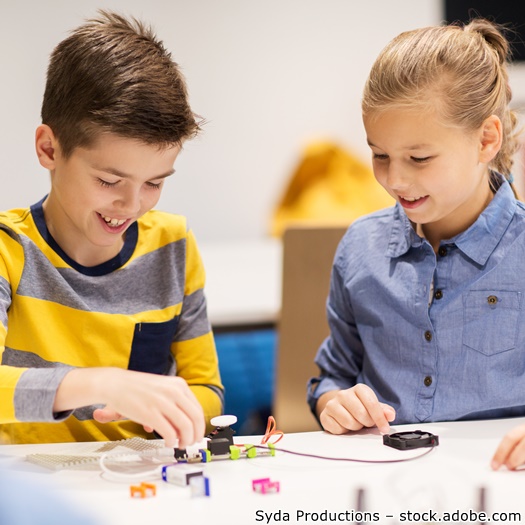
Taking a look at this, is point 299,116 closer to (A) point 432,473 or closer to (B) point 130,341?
(B) point 130,341

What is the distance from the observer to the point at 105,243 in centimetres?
111

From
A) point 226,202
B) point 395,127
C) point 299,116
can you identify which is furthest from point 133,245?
point 299,116

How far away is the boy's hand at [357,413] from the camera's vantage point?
1.02m

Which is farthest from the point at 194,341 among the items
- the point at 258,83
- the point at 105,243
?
the point at 258,83

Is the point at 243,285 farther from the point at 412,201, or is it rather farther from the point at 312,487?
the point at 312,487

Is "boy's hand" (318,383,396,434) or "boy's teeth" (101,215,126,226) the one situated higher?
"boy's teeth" (101,215,126,226)

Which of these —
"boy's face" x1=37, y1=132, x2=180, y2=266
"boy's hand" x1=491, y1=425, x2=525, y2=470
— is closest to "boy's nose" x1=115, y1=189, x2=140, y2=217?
"boy's face" x1=37, y1=132, x2=180, y2=266

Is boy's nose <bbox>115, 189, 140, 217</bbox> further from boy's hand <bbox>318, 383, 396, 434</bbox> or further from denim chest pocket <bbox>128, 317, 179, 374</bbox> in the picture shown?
boy's hand <bbox>318, 383, 396, 434</bbox>

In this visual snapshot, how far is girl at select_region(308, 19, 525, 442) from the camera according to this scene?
108 cm

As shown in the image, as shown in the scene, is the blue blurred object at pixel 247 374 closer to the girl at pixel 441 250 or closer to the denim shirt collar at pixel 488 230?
the girl at pixel 441 250

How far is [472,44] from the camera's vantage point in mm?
1118

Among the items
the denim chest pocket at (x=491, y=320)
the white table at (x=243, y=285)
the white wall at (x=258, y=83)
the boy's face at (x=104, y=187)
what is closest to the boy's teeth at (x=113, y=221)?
the boy's face at (x=104, y=187)

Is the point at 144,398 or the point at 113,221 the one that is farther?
the point at 113,221

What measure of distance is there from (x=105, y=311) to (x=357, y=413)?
38cm
